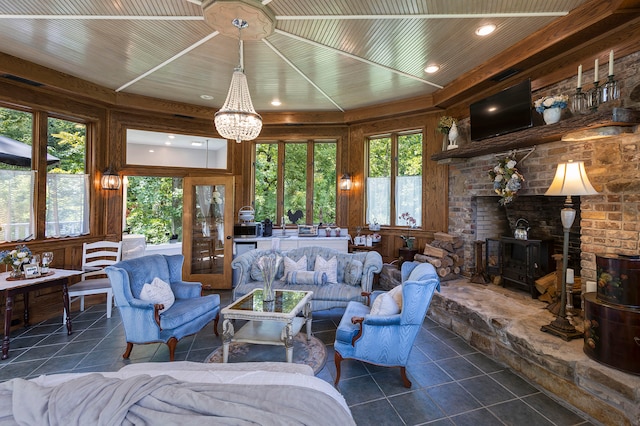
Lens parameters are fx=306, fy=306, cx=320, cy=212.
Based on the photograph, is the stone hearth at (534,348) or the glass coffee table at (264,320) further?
the glass coffee table at (264,320)

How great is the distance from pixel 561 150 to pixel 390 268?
2.88 m

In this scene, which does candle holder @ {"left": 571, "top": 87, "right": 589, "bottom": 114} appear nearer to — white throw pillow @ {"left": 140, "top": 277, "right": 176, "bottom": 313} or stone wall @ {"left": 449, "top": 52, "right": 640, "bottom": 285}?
stone wall @ {"left": 449, "top": 52, "right": 640, "bottom": 285}

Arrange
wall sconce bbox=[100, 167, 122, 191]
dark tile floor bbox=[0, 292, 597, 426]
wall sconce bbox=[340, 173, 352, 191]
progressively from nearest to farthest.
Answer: dark tile floor bbox=[0, 292, 597, 426], wall sconce bbox=[100, 167, 122, 191], wall sconce bbox=[340, 173, 352, 191]

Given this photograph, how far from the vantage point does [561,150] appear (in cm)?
333

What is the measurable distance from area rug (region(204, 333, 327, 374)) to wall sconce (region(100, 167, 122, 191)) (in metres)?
3.42

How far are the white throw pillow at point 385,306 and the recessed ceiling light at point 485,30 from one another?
9.27 ft

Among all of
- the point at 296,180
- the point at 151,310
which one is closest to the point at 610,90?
the point at 151,310

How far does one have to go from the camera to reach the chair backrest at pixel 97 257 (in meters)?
4.52

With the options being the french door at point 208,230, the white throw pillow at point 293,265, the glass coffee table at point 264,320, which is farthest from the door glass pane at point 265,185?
the glass coffee table at point 264,320

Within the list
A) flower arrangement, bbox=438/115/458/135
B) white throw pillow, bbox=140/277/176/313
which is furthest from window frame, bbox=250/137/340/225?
white throw pillow, bbox=140/277/176/313

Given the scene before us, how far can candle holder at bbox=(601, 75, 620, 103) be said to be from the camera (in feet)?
8.72

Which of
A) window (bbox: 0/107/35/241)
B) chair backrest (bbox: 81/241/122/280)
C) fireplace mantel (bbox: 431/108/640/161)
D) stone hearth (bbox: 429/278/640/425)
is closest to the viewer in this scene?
stone hearth (bbox: 429/278/640/425)

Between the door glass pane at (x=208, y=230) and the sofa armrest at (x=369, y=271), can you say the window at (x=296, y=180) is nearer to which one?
the door glass pane at (x=208, y=230)

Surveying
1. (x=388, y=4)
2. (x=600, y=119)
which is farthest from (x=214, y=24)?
(x=600, y=119)
